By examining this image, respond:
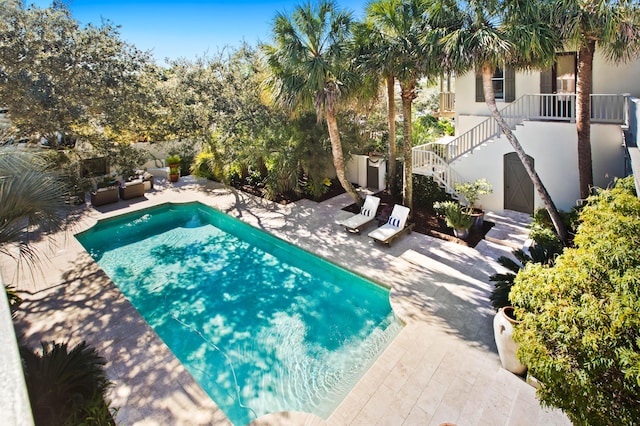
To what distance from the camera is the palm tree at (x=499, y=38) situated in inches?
384

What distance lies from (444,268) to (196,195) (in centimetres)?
1338

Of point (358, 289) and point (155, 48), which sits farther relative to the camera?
point (155, 48)

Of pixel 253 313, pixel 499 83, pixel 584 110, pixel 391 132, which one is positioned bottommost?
pixel 253 313

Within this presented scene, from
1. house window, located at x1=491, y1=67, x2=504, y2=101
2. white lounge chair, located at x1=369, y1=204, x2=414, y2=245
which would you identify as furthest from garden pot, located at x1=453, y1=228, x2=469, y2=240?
house window, located at x1=491, y1=67, x2=504, y2=101

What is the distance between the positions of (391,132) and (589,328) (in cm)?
1198

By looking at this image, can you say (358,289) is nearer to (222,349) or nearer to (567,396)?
(222,349)

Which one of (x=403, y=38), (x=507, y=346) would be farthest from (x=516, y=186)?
(x=507, y=346)

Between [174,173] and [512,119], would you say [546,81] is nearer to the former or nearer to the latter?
[512,119]

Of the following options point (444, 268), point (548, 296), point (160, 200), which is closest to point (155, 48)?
point (160, 200)

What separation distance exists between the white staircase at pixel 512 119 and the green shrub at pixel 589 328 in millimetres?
9782

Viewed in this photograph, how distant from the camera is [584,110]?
10.7 m

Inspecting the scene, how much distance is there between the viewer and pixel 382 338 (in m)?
8.23

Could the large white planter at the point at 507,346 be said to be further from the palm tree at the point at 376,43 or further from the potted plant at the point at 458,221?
the palm tree at the point at 376,43

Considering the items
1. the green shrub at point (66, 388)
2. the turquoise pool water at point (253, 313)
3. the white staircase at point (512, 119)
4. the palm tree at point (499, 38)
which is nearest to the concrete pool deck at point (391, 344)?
the green shrub at point (66, 388)
